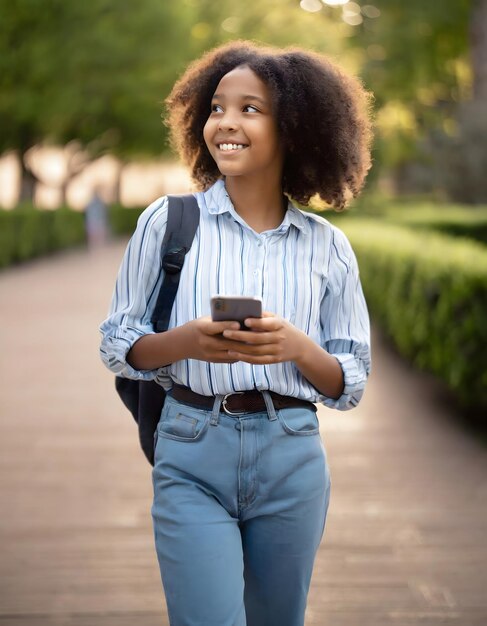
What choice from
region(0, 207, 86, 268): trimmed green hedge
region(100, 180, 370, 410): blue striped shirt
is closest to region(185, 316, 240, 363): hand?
region(100, 180, 370, 410): blue striped shirt

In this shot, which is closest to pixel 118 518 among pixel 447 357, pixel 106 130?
pixel 447 357

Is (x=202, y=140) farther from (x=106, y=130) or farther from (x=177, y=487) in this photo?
(x=106, y=130)

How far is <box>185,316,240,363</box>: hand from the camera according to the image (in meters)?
2.21

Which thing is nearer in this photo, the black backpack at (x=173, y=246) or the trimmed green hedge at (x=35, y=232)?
the black backpack at (x=173, y=246)

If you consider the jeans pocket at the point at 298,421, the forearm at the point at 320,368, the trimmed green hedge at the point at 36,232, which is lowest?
the trimmed green hedge at the point at 36,232

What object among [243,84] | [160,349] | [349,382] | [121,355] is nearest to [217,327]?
[160,349]

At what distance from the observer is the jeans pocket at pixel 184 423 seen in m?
2.41

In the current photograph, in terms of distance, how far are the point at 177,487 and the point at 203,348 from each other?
0.37 m

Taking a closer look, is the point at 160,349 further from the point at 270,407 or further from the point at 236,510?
the point at 236,510

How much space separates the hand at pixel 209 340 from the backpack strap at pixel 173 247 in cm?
18

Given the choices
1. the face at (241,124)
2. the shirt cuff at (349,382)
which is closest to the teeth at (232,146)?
the face at (241,124)

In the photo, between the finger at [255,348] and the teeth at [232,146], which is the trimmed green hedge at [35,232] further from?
the finger at [255,348]

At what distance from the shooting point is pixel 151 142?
138 feet

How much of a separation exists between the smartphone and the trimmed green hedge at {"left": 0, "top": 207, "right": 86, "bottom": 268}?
71.1 ft
